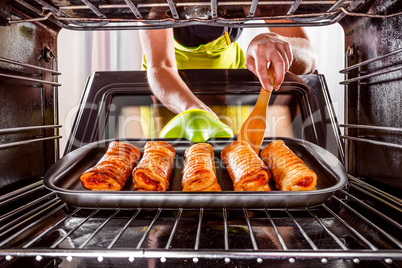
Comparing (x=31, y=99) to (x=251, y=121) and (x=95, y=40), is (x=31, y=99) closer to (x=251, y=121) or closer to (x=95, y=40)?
(x=251, y=121)

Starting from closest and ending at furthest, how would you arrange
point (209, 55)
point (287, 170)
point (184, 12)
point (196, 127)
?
point (184, 12) < point (287, 170) < point (196, 127) < point (209, 55)

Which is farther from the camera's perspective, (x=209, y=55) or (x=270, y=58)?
(x=209, y=55)

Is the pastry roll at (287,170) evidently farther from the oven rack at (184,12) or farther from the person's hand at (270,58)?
the oven rack at (184,12)

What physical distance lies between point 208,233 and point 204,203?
87 millimetres

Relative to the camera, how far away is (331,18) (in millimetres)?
1075

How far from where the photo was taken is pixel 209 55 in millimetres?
2443

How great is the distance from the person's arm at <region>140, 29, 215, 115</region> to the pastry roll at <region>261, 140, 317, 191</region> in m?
0.41

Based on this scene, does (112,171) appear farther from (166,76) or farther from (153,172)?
(166,76)

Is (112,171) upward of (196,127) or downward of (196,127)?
downward

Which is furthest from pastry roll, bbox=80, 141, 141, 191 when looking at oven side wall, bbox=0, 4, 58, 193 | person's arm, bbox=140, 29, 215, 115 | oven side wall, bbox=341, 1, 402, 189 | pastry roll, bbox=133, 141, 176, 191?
oven side wall, bbox=341, 1, 402, 189

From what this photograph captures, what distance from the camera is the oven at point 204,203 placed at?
0.71 metres

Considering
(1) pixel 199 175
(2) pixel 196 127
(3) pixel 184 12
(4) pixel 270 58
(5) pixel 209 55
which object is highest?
(5) pixel 209 55

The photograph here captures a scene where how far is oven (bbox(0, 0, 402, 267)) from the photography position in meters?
0.71

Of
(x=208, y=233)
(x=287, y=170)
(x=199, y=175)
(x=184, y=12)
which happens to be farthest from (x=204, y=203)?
(x=184, y=12)
